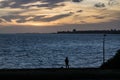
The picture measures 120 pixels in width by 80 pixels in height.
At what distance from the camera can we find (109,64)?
35438 mm
